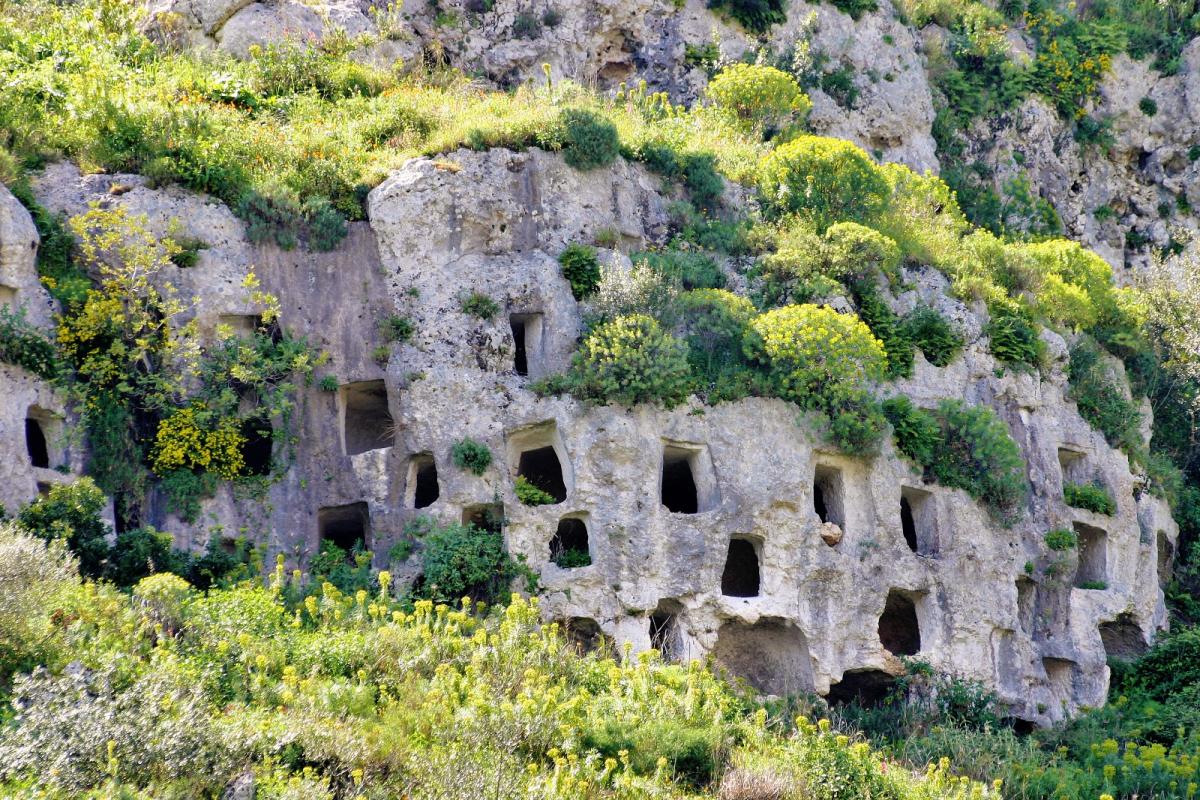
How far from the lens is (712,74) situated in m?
31.3

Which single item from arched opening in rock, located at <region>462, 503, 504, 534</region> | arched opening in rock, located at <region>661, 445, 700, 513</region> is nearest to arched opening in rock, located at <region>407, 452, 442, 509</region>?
arched opening in rock, located at <region>462, 503, 504, 534</region>

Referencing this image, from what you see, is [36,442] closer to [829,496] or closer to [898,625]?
[829,496]

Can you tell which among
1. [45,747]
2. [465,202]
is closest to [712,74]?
[465,202]

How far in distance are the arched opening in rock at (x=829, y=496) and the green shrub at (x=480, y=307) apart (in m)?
5.72

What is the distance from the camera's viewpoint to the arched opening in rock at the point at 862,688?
843 inches

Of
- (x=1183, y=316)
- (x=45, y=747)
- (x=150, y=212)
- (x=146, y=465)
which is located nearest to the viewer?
(x=45, y=747)

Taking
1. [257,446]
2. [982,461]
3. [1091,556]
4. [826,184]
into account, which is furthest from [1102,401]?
[257,446]

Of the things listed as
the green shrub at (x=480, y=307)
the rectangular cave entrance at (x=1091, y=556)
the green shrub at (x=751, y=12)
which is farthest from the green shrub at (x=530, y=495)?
the green shrub at (x=751, y=12)

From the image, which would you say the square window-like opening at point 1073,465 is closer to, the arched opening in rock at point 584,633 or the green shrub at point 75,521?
the arched opening in rock at point 584,633

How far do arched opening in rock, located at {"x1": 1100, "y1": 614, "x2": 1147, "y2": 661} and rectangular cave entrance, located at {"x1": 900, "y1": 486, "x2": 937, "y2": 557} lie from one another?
160 inches

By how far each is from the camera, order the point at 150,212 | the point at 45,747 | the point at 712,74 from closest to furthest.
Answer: the point at 45,747
the point at 150,212
the point at 712,74

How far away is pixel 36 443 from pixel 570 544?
8.10 meters

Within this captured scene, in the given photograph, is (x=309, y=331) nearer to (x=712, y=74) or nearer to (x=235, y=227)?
(x=235, y=227)

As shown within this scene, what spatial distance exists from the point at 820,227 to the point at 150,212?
11.6 meters
